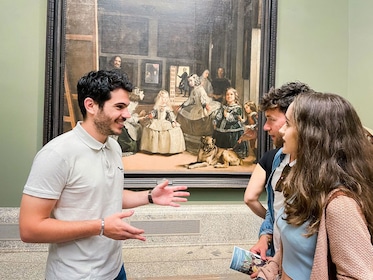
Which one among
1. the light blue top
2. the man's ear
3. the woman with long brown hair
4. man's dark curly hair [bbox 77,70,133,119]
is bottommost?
the light blue top

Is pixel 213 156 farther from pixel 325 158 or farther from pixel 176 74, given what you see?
pixel 325 158

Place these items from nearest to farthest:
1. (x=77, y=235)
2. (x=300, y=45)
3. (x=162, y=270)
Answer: (x=77, y=235) → (x=162, y=270) → (x=300, y=45)

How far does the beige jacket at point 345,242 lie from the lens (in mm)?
874

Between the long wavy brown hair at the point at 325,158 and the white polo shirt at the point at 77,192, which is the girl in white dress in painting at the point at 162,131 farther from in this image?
the long wavy brown hair at the point at 325,158

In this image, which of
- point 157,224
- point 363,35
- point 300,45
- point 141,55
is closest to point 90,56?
point 141,55

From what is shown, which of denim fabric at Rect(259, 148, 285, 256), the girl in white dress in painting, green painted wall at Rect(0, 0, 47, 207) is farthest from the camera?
the girl in white dress in painting

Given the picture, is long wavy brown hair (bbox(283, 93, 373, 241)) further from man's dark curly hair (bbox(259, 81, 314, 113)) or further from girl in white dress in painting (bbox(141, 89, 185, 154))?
girl in white dress in painting (bbox(141, 89, 185, 154))

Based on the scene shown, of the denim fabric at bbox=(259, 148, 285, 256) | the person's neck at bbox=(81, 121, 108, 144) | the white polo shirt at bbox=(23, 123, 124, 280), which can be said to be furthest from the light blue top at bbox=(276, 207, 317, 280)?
the person's neck at bbox=(81, 121, 108, 144)

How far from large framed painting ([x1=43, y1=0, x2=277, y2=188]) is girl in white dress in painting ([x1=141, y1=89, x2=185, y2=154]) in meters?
0.01

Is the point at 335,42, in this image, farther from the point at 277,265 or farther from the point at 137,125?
the point at 277,265

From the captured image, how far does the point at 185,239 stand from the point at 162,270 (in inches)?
21.3

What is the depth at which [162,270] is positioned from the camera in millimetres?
2688

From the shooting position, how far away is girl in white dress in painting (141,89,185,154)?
3.20 metres

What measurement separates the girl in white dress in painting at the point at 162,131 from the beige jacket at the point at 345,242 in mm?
2382
